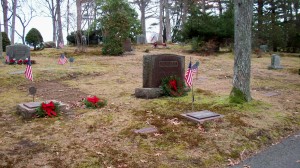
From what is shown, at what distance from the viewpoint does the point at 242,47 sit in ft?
21.4

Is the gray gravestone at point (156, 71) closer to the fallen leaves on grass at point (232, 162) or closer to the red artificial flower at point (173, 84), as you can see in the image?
the red artificial flower at point (173, 84)

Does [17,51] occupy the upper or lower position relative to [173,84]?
upper

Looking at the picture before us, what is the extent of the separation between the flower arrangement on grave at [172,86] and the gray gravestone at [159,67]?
4.8 inches

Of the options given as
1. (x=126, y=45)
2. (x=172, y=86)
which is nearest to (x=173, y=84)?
(x=172, y=86)

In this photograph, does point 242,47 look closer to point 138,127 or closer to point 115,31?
point 138,127

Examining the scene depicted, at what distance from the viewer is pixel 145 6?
3438 centimetres

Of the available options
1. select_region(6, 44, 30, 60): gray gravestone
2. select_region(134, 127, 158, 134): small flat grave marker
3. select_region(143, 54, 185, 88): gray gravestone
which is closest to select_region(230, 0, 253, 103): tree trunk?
select_region(143, 54, 185, 88): gray gravestone

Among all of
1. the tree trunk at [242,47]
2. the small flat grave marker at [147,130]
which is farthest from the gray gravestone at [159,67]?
the small flat grave marker at [147,130]

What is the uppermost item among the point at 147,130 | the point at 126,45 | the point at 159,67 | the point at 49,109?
the point at 126,45

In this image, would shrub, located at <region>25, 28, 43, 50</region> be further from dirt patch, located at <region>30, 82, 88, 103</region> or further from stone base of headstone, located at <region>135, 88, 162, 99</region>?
stone base of headstone, located at <region>135, 88, 162, 99</region>

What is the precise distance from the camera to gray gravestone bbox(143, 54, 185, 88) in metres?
7.43

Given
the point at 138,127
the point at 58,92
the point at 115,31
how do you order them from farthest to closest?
the point at 115,31, the point at 58,92, the point at 138,127

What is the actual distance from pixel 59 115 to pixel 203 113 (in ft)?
9.81

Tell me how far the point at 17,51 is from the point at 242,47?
11.0 metres
